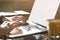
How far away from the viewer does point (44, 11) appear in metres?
1.13

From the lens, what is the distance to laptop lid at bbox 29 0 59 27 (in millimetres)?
1043

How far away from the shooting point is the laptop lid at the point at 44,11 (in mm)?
1043

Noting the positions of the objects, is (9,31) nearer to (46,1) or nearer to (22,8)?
(46,1)

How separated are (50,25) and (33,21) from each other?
15.1 inches

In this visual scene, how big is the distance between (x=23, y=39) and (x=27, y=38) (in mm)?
29

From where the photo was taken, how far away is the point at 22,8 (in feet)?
5.13

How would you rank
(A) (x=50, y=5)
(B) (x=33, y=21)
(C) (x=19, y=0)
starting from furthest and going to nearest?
(C) (x=19, y=0)
(B) (x=33, y=21)
(A) (x=50, y=5)

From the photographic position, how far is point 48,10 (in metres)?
1.08

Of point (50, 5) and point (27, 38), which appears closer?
point (27, 38)

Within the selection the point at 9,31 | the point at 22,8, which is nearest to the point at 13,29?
the point at 9,31

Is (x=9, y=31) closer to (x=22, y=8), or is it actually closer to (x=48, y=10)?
(x=48, y=10)

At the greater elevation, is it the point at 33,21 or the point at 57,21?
the point at 57,21

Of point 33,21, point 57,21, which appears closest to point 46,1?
point 33,21

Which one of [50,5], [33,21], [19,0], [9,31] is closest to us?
[9,31]
